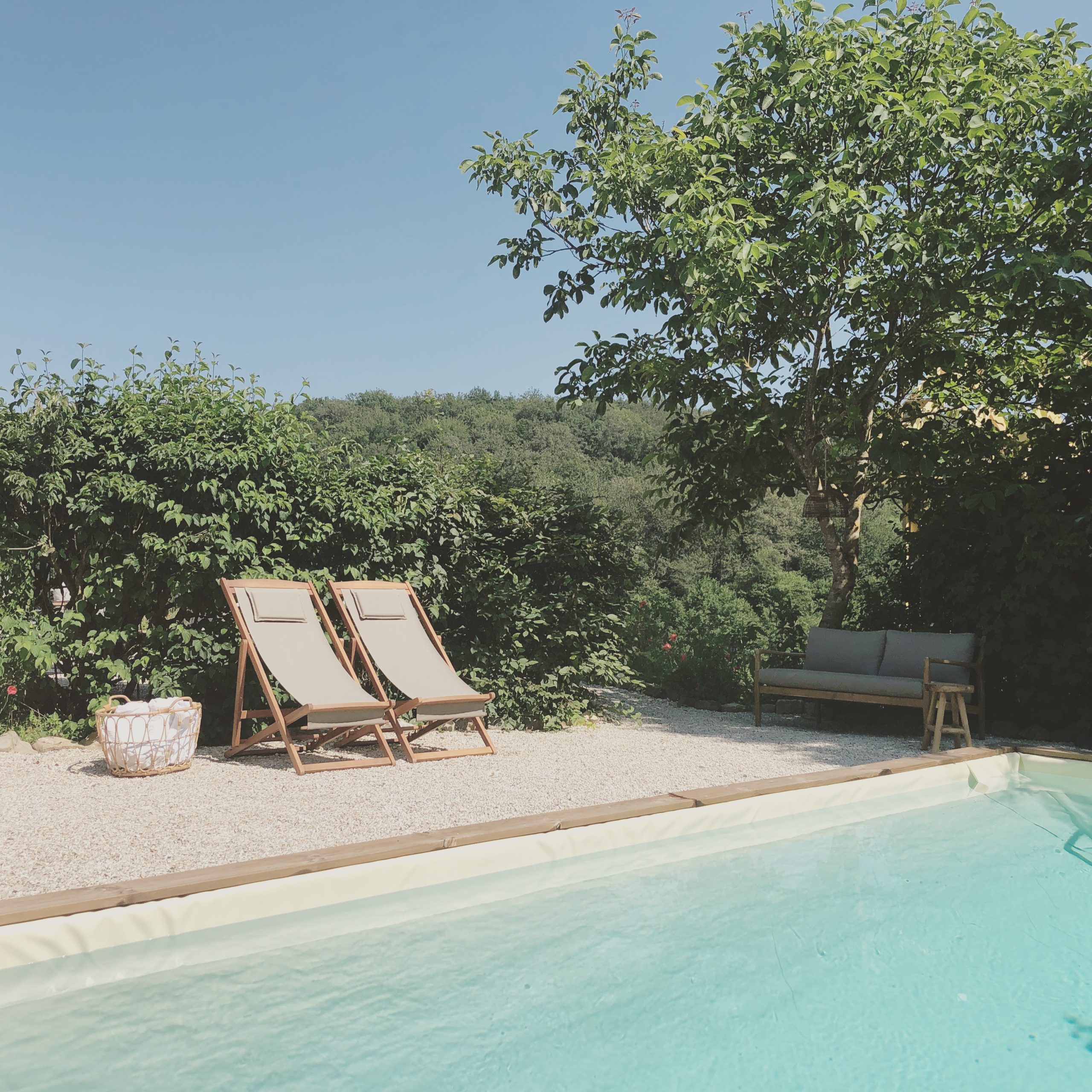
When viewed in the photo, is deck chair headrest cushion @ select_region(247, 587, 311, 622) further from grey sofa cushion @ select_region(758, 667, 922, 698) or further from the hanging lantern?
the hanging lantern

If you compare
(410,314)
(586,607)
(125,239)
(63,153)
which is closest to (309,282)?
(410,314)

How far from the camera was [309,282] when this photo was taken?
21.3m

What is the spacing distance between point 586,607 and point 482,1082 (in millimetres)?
4730

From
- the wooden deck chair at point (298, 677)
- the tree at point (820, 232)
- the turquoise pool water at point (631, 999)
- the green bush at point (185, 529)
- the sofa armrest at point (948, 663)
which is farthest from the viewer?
the tree at point (820, 232)

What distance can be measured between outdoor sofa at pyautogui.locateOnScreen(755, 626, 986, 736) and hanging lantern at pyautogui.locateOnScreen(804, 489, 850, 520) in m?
1.04

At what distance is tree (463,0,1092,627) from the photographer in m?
6.07

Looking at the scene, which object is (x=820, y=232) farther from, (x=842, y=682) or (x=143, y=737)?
(x=143, y=737)

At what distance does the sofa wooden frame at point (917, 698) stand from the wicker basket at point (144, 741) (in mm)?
4153

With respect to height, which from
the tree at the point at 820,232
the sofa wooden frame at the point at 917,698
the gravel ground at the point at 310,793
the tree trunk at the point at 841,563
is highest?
the tree at the point at 820,232

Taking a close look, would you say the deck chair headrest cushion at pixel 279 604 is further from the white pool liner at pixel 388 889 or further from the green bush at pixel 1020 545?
the green bush at pixel 1020 545

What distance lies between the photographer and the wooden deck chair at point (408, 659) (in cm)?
514

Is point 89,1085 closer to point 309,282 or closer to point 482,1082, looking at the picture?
point 482,1082

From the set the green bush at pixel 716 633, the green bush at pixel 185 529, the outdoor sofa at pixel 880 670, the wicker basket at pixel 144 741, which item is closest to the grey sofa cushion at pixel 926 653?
the outdoor sofa at pixel 880 670

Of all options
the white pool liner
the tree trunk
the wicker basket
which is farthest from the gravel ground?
the tree trunk
